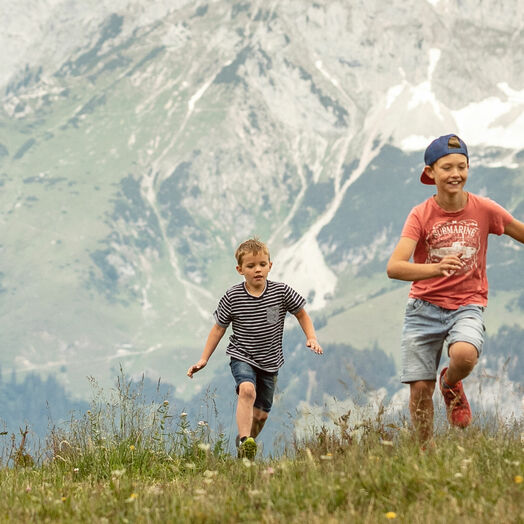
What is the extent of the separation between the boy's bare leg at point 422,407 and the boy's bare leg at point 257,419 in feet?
6.15

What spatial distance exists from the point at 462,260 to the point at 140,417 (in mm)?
2851

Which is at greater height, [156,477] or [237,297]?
[237,297]

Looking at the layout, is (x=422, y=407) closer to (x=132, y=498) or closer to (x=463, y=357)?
(x=463, y=357)

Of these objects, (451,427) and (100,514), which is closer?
(100,514)

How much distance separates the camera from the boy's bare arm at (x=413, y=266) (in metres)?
5.48

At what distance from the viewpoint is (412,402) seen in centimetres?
595

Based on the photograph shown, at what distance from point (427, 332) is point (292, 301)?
1661 millimetres

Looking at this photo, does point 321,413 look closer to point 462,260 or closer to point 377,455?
point 377,455

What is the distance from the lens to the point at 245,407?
23.1 feet

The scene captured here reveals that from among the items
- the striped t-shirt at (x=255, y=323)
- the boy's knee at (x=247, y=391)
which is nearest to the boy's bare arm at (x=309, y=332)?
the striped t-shirt at (x=255, y=323)

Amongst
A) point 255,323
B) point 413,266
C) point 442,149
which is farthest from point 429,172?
point 255,323

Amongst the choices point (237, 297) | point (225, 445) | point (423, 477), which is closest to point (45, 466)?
point (225, 445)

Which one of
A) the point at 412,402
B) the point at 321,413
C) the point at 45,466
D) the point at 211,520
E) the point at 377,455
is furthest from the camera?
the point at 45,466

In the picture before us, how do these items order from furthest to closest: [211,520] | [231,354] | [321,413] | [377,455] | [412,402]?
[231,354]
[412,402]
[321,413]
[377,455]
[211,520]
